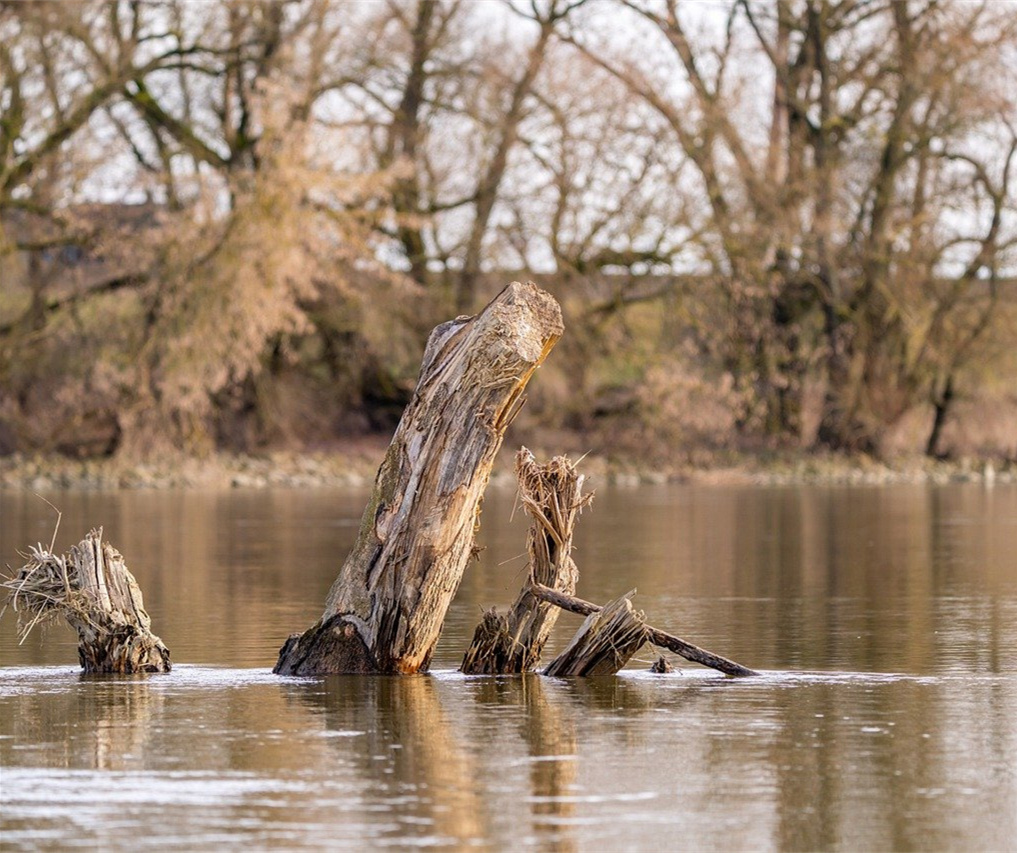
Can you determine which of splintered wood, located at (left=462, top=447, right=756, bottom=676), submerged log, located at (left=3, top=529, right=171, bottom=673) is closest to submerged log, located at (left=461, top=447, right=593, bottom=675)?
splintered wood, located at (left=462, top=447, right=756, bottom=676)

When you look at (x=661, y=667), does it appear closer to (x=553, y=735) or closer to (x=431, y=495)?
(x=431, y=495)

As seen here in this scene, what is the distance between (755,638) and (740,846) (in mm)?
6699

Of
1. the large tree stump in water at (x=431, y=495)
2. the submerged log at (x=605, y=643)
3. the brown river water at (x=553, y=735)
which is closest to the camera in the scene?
the brown river water at (x=553, y=735)

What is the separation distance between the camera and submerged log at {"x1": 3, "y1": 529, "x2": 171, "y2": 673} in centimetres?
1133

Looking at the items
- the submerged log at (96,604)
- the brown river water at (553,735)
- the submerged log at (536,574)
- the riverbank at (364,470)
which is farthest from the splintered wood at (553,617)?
the riverbank at (364,470)

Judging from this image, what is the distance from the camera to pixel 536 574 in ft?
37.7

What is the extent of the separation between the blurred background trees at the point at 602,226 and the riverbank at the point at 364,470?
0.71 m

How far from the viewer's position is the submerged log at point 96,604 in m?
11.3

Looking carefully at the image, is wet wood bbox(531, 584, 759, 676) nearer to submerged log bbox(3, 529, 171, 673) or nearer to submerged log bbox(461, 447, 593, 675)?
submerged log bbox(461, 447, 593, 675)

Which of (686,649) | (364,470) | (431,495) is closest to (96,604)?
(431,495)

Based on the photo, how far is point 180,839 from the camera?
21.7 feet

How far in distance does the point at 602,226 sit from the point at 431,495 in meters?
34.8

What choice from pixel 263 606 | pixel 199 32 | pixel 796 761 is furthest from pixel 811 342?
pixel 796 761

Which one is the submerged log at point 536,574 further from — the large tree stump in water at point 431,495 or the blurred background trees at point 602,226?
the blurred background trees at point 602,226
